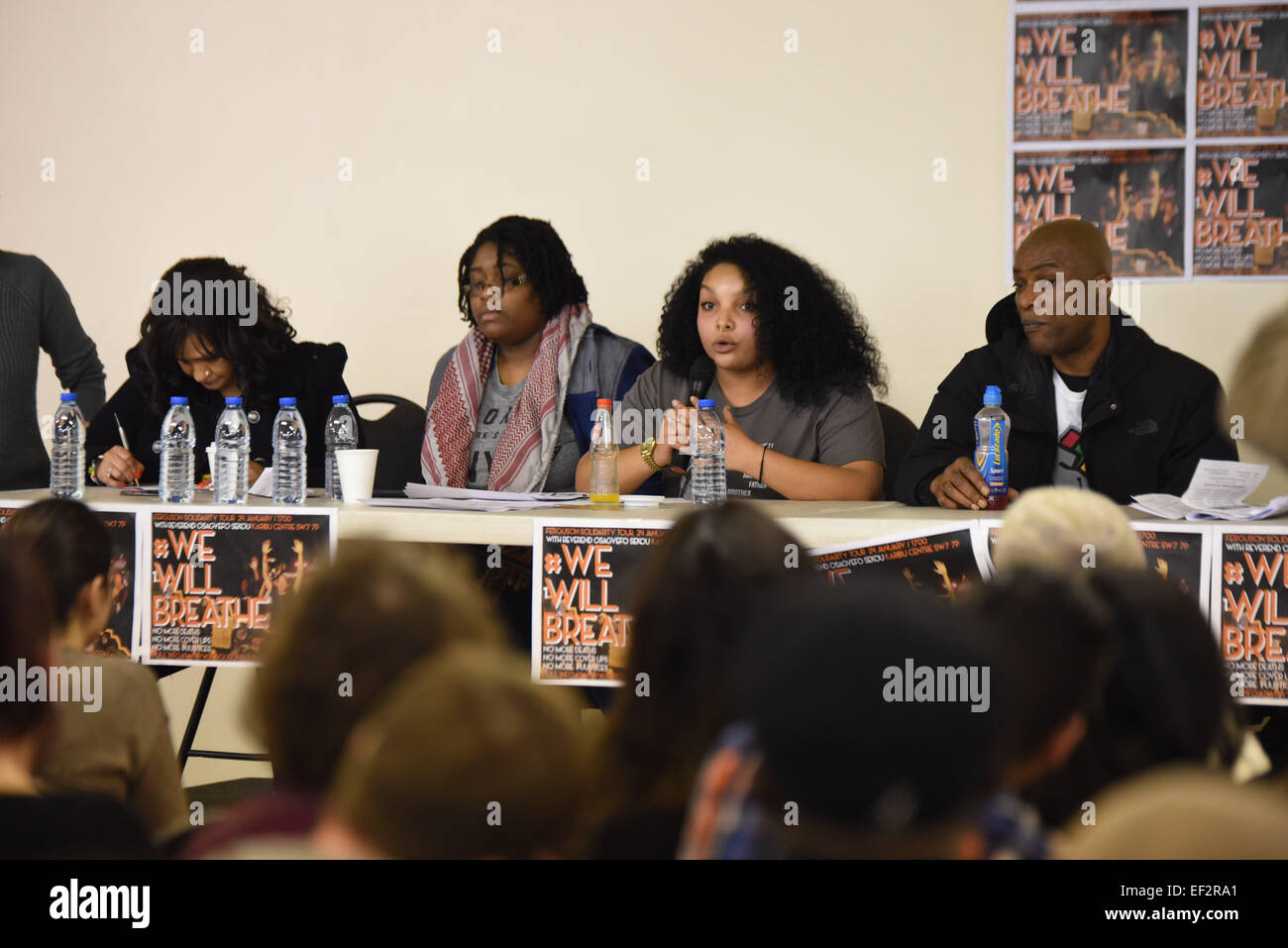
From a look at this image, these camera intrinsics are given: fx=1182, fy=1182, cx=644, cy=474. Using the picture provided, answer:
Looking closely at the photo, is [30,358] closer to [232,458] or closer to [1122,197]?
[232,458]

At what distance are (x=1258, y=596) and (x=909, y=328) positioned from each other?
1.69 metres

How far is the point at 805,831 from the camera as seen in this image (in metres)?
0.55

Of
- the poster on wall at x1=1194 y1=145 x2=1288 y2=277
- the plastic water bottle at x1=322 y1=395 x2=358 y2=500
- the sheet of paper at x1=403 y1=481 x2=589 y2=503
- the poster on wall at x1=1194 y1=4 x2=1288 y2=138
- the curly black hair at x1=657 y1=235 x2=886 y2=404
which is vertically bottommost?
the sheet of paper at x1=403 y1=481 x2=589 y2=503

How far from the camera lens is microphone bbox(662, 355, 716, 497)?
2.58 meters

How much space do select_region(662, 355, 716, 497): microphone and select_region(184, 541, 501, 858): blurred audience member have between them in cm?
166

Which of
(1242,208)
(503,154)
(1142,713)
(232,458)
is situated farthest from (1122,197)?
(1142,713)

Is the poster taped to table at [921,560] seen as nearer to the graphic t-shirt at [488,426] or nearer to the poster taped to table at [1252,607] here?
the poster taped to table at [1252,607]

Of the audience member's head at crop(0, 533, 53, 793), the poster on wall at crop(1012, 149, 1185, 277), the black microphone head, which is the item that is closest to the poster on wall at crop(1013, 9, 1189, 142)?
the poster on wall at crop(1012, 149, 1185, 277)

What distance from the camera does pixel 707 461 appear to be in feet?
7.45

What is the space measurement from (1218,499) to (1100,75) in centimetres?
172

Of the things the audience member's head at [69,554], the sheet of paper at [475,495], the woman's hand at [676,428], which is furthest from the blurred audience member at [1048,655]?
the woman's hand at [676,428]

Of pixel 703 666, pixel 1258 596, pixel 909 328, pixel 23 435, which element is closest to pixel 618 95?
pixel 909 328

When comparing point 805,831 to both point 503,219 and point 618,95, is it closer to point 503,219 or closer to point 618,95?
point 503,219

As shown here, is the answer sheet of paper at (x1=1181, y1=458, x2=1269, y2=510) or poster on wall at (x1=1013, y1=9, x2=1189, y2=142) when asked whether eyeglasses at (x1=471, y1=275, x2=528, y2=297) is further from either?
sheet of paper at (x1=1181, y1=458, x2=1269, y2=510)
